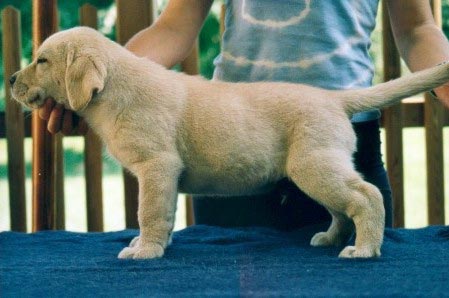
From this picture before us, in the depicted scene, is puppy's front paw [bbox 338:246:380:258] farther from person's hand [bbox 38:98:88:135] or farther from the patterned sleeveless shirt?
person's hand [bbox 38:98:88:135]

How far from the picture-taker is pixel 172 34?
216cm

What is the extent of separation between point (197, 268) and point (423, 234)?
2.43 ft

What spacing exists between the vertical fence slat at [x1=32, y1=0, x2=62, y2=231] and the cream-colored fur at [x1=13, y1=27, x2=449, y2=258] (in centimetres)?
57

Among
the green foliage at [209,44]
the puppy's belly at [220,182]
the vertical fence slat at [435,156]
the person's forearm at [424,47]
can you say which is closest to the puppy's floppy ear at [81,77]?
the puppy's belly at [220,182]

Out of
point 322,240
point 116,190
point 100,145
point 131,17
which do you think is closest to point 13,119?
point 100,145

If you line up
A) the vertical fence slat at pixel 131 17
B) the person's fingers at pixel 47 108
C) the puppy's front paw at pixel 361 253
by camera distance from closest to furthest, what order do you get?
the puppy's front paw at pixel 361 253 → the person's fingers at pixel 47 108 → the vertical fence slat at pixel 131 17

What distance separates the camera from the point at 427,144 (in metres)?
3.19

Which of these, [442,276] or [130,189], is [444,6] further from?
[442,276]

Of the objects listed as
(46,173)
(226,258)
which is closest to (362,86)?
(226,258)

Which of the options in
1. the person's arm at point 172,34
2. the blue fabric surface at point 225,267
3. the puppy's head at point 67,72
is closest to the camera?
the blue fabric surface at point 225,267

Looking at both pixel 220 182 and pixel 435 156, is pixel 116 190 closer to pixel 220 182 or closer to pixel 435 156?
pixel 435 156

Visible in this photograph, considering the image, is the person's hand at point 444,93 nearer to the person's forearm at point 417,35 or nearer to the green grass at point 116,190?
the person's forearm at point 417,35

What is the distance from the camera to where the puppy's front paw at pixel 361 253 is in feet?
5.30

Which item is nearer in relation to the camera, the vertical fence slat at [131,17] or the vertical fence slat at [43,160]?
the vertical fence slat at [43,160]
